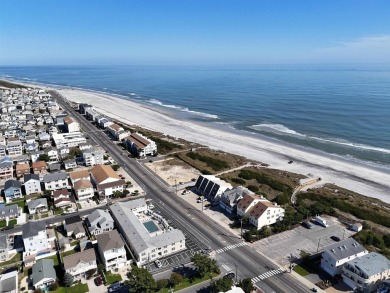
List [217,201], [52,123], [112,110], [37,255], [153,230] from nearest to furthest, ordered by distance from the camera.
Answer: [37,255]
[153,230]
[217,201]
[52,123]
[112,110]

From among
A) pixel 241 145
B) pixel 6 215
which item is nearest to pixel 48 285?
pixel 6 215

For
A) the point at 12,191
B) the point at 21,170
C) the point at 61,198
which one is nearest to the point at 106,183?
A: the point at 61,198

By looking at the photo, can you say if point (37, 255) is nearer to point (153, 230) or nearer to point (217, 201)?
point (153, 230)

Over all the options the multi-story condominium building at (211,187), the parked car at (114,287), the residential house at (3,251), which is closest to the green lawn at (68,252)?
the residential house at (3,251)

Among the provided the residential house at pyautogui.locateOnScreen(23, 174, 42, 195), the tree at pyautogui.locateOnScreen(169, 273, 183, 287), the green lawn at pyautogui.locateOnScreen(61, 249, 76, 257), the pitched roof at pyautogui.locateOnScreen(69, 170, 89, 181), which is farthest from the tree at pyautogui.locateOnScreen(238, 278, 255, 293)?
the residential house at pyautogui.locateOnScreen(23, 174, 42, 195)

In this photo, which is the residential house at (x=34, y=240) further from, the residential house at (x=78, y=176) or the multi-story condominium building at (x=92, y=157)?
the multi-story condominium building at (x=92, y=157)

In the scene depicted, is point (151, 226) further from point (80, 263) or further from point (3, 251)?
point (3, 251)
